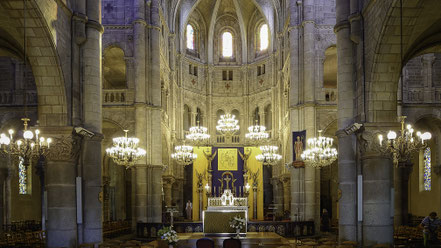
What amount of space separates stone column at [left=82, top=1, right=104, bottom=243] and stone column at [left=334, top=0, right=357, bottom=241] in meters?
8.49

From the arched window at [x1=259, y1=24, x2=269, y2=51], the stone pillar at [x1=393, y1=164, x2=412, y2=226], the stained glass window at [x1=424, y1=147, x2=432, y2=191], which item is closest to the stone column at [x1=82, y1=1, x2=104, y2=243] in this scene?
the stone pillar at [x1=393, y1=164, x2=412, y2=226]

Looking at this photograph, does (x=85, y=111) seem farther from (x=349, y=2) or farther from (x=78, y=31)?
(x=349, y=2)

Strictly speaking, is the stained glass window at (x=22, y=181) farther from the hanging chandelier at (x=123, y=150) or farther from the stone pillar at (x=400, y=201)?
the stone pillar at (x=400, y=201)

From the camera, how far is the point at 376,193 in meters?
Result: 16.6

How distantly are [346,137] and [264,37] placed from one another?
107 ft

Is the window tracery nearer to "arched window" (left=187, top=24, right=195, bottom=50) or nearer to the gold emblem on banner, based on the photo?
"arched window" (left=187, top=24, right=195, bottom=50)

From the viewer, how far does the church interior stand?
16.5 m

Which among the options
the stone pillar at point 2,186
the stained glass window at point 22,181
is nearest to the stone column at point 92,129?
the stone pillar at point 2,186

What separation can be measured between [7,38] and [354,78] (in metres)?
13.2

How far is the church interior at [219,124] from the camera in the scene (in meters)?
16.5

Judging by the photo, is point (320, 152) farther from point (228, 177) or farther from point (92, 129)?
point (228, 177)

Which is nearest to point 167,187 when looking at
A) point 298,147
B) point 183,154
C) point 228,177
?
point 183,154

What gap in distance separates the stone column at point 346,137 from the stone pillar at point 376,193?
774 millimetres

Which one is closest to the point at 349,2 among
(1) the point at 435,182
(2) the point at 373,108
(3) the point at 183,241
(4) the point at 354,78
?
(4) the point at 354,78
